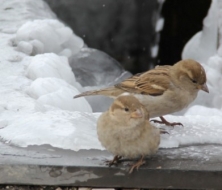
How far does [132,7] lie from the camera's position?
396 inches

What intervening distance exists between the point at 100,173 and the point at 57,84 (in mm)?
1398

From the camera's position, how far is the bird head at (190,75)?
4453 millimetres

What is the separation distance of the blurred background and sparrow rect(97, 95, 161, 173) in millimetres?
6200

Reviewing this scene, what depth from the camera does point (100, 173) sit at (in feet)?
12.3

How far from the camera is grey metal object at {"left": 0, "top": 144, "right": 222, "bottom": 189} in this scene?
148 inches

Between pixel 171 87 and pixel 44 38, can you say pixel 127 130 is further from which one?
pixel 44 38

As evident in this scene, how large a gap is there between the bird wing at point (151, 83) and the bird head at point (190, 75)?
0.10m

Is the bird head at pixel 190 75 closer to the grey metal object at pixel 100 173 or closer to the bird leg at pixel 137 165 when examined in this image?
the grey metal object at pixel 100 173

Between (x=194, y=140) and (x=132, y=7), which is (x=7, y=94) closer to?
(x=194, y=140)

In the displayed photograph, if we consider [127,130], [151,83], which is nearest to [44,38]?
[151,83]

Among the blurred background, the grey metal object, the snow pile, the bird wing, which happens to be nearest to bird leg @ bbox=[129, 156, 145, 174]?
the grey metal object

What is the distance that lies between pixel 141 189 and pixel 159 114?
740mm

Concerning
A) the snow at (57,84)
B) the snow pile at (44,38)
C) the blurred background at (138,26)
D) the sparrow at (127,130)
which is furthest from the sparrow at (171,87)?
the blurred background at (138,26)

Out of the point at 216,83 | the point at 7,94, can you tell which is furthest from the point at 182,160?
the point at 216,83
